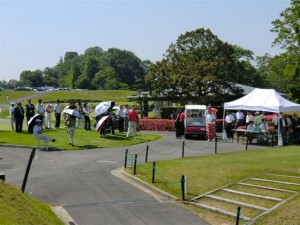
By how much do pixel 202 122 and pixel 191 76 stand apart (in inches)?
493

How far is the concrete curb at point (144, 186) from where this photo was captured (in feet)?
41.3

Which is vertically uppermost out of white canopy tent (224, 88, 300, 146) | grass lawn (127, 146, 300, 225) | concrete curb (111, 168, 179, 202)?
white canopy tent (224, 88, 300, 146)

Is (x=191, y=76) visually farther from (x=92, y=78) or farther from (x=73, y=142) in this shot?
(x=92, y=78)

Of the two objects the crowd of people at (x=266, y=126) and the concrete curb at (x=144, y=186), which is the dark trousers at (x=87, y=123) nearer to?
the crowd of people at (x=266, y=126)

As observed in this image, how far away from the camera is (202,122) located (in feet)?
93.5

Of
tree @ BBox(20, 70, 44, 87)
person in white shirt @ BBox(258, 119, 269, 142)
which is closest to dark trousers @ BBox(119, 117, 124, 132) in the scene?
person in white shirt @ BBox(258, 119, 269, 142)

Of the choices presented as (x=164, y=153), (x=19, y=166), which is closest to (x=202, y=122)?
(x=164, y=153)

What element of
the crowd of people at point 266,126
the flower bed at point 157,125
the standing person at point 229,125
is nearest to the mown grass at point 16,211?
the crowd of people at point 266,126

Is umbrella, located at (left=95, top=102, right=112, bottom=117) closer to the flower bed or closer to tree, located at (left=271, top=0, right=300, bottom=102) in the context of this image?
the flower bed

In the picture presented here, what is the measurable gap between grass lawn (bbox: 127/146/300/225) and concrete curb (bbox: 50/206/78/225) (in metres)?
3.24

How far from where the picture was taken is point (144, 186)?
1398cm

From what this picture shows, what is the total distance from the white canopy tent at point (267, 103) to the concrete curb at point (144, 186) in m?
12.1

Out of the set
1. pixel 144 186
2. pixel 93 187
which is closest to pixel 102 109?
pixel 144 186

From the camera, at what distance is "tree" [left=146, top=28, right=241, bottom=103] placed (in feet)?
133
